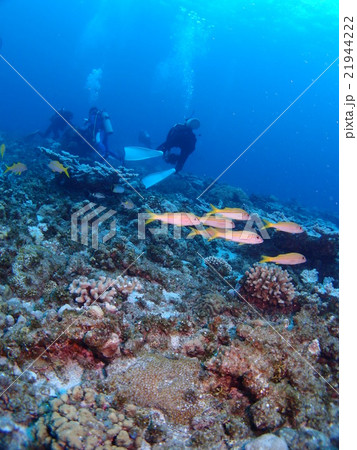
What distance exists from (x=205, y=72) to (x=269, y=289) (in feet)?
445

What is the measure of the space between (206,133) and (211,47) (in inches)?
2772

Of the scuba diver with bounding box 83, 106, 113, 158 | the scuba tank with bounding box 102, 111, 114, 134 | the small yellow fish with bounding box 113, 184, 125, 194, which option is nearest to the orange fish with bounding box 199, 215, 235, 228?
the small yellow fish with bounding box 113, 184, 125, 194

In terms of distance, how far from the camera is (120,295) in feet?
14.8

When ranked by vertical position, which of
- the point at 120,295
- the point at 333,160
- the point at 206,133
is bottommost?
the point at 333,160

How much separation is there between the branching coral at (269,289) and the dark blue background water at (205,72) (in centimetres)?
4991

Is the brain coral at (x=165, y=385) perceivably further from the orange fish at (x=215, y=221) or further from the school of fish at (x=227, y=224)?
the orange fish at (x=215, y=221)

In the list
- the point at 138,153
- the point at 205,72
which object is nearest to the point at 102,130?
the point at 138,153

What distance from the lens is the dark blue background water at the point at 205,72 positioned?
58.6m

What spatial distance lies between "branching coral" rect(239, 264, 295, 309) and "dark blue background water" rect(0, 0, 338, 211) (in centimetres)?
4991

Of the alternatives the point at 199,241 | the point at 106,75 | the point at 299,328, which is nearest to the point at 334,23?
the point at 199,241

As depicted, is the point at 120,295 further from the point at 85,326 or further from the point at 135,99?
the point at 135,99

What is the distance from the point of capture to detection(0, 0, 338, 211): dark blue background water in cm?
5856
